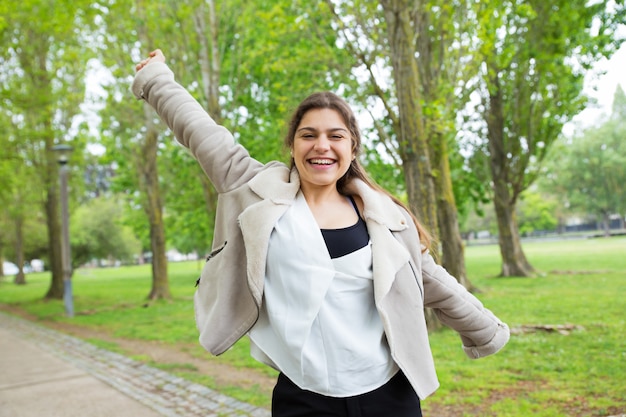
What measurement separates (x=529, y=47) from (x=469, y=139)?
12.9 feet

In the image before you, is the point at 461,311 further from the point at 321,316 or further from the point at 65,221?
the point at 65,221

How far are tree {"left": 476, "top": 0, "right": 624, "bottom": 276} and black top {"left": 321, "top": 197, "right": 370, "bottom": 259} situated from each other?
36.7 ft

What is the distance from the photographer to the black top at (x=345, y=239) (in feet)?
7.02

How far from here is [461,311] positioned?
2346 millimetres

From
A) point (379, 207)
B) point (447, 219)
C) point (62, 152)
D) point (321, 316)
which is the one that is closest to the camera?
point (321, 316)

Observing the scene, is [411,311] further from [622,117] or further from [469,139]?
[622,117]

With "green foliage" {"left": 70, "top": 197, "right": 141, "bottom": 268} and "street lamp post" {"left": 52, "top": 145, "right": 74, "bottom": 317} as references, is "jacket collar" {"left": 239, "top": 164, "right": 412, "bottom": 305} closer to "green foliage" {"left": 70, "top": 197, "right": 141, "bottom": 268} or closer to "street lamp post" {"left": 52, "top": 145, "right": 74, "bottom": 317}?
"street lamp post" {"left": 52, "top": 145, "right": 74, "bottom": 317}

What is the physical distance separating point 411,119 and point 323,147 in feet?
21.4

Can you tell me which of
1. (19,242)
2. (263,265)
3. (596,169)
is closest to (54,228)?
(19,242)

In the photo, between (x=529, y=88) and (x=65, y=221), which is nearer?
(x=65, y=221)

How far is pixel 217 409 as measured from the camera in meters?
5.63

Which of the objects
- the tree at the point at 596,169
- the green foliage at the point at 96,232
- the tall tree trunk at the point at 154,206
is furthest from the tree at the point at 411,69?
the tree at the point at 596,169

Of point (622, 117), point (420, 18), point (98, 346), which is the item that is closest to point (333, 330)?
point (420, 18)

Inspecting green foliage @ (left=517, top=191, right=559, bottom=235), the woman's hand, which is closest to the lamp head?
the woman's hand
